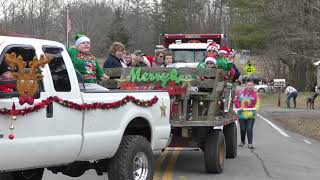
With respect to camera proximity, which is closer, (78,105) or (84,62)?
(78,105)

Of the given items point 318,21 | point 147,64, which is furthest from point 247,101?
point 318,21

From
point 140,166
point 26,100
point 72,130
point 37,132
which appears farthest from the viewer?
point 140,166

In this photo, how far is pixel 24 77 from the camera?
5516mm

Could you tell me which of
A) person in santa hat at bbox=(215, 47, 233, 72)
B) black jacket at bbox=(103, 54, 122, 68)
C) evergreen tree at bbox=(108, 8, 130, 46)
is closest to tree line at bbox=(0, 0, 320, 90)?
evergreen tree at bbox=(108, 8, 130, 46)

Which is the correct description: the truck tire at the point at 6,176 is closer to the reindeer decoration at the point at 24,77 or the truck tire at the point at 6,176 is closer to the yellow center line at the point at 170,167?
the reindeer decoration at the point at 24,77

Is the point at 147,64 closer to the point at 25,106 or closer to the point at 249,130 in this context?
the point at 249,130

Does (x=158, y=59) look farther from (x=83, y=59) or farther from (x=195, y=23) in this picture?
(x=195, y=23)

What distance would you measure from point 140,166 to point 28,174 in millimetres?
1525

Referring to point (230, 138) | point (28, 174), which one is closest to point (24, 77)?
point (28, 174)

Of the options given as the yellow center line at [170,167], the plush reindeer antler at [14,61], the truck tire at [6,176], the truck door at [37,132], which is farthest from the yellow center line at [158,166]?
the plush reindeer antler at [14,61]

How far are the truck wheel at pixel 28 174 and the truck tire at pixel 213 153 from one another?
3268mm

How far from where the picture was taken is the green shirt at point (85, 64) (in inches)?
311

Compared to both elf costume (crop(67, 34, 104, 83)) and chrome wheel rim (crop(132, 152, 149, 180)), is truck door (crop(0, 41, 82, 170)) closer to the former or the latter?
chrome wheel rim (crop(132, 152, 149, 180))

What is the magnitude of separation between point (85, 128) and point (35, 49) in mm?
1068
